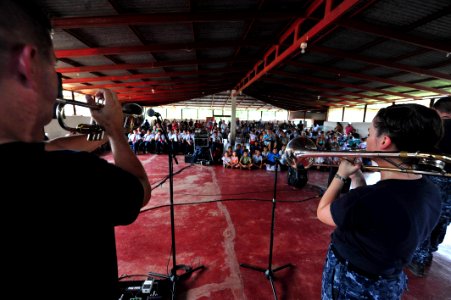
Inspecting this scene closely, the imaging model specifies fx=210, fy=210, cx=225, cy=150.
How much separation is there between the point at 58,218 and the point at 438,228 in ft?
12.2

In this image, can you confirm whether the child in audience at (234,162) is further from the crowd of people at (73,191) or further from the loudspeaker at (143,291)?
the crowd of people at (73,191)

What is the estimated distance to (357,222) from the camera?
40.6 inches

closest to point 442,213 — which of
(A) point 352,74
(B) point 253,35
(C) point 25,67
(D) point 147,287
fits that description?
(D) point 147,287

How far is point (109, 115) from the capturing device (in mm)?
798

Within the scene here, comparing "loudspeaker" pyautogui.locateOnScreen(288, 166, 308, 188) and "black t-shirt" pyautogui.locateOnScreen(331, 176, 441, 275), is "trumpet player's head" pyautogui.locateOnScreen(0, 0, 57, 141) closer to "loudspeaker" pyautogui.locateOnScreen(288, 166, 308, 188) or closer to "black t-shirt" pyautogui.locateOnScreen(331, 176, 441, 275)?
"black t-shirt" pyautogui.locateOnScreen(331, 176, 441, 275)

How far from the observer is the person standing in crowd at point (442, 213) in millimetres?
2242

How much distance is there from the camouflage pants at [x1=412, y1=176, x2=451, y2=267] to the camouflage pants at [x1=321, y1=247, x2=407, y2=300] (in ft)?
5.78

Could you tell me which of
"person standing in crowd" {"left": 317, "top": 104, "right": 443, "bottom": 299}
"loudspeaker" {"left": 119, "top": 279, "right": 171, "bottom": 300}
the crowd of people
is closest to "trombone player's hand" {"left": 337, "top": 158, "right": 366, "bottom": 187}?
"person standing in crowd" {"left": 317, "top": 104, "right": 443, "bottom": 299}

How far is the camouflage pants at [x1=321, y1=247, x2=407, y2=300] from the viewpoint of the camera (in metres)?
1.16

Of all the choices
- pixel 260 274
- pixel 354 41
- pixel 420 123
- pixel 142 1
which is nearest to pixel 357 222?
pixel 420 123

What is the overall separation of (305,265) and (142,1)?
501 centimetres

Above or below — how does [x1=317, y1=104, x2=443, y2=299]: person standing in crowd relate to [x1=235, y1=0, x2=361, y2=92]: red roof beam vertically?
below

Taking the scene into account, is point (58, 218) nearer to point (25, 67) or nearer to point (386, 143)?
point (25, 67)

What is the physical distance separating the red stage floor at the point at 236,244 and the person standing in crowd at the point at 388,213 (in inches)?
53.4
